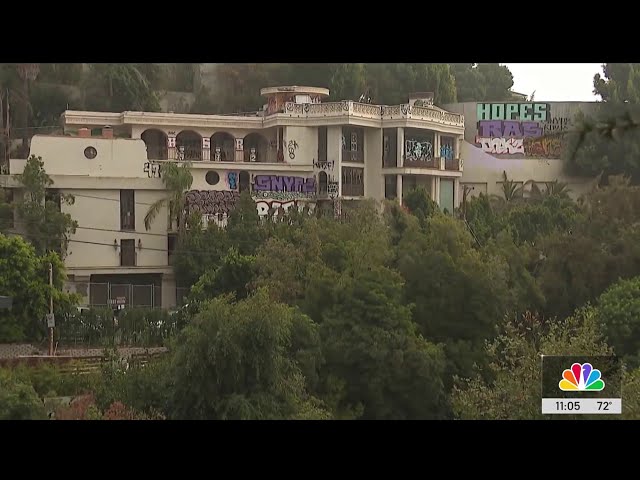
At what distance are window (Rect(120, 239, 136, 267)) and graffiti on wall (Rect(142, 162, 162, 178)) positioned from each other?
1.63 metres

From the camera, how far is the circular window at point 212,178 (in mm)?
22047

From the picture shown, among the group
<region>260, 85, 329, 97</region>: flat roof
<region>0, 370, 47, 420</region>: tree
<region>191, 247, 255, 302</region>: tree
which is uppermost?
<region>260, 85, 329, 97</region>: flat roof

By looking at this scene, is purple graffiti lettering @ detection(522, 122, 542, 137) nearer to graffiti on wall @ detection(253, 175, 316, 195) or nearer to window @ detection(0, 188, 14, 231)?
graffiti on wall @ detection(253, 175, 316, 195)

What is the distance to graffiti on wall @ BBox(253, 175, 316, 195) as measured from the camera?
886 inches

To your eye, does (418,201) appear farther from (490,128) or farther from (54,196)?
(54,196)

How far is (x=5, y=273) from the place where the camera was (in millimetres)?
16359

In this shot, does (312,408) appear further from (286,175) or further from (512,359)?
(286,175)

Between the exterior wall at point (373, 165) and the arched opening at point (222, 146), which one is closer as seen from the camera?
the exterior wall at point (373, 165)

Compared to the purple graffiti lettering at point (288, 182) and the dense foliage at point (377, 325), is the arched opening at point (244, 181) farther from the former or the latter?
the dense foliage at point (377, 325)

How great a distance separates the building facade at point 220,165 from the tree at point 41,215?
48cm

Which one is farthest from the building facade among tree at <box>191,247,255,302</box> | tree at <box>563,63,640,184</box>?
tree at <box>191,247,255,302</box>

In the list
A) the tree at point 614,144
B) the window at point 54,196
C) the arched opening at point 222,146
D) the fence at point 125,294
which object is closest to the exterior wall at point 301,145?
the arched opening at point 222,146
